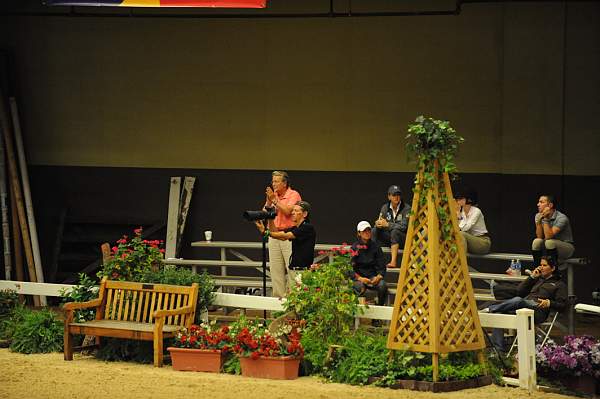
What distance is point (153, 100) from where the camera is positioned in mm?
15094

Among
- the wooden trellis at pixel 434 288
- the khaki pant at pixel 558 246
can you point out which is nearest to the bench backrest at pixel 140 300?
the wooden trellis at pixel 434 288

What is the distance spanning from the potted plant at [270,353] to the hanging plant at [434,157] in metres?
1.63

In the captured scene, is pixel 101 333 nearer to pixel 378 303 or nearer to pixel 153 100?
pixel 378 303

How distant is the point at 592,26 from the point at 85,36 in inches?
262

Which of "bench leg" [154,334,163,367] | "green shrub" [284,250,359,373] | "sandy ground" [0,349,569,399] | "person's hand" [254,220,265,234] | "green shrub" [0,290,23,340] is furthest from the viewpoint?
"green shrub" [0,290,23,340]

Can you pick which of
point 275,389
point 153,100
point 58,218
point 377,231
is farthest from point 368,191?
point 275,389

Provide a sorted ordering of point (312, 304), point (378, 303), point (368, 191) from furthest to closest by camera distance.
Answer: point (368, 191), point (378, 303), point (312, 304)

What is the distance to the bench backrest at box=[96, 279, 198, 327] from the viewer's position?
10570mm

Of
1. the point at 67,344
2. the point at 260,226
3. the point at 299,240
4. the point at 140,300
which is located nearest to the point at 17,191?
the point at 140,300

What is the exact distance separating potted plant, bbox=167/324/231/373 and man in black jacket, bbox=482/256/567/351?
2437 millimetres

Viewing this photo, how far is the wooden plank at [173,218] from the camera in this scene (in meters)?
14.8

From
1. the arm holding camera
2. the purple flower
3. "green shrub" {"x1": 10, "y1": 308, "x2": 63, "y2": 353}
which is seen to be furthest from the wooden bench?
the purple flower

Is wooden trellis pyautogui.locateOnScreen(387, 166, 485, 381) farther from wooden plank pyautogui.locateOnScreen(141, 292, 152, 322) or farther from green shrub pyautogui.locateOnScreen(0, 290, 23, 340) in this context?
green shrub pyautogui.locateOnScreen(0, 290, 23, 340)

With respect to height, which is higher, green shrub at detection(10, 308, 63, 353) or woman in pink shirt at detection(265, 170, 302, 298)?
woman in pink shirt at detection(265, 170, 302, 298)
